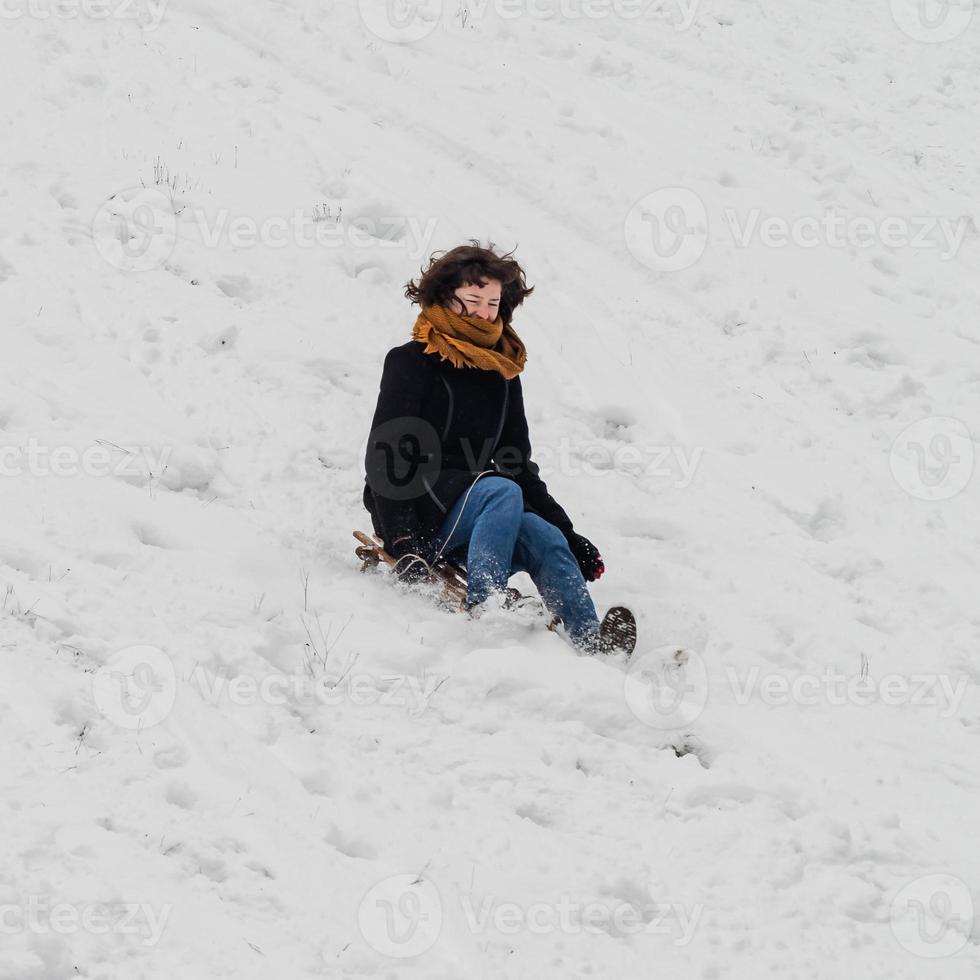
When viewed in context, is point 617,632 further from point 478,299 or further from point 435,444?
point 478,299

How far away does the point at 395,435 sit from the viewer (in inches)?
209

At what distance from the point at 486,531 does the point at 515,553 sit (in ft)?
0.85

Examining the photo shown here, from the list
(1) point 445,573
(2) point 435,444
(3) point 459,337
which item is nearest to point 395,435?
(2) point 435,444

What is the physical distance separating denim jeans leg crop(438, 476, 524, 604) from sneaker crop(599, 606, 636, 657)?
485mm

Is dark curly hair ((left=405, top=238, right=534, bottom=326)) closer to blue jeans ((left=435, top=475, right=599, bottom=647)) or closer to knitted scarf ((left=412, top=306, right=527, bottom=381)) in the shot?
knitted scarf ((left=412, top=306, right=527, bottom=381))

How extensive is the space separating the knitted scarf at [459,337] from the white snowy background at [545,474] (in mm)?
1063

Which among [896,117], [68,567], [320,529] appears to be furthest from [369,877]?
[896,117]

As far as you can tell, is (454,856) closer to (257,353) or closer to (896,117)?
(257,353)

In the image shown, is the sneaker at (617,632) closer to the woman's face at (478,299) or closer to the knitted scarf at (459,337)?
the knitted scarf at (459,337)

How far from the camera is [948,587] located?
5883 mm

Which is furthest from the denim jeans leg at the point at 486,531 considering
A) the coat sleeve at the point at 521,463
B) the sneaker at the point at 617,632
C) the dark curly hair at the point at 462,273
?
the dark curly hair at the point at 462,273

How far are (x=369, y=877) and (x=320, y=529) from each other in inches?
93.9

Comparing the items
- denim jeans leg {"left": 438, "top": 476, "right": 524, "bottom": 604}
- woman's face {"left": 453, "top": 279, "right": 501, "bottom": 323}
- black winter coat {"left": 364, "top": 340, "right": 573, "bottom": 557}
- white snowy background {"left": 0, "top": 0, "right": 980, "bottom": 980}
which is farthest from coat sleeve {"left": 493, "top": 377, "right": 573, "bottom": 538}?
white snowy background {"left": 0, "top": 0, "right": 980, "bottom": 980}

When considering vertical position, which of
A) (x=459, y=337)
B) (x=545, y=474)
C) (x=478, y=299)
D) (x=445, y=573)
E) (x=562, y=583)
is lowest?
(x=445, y=573)
